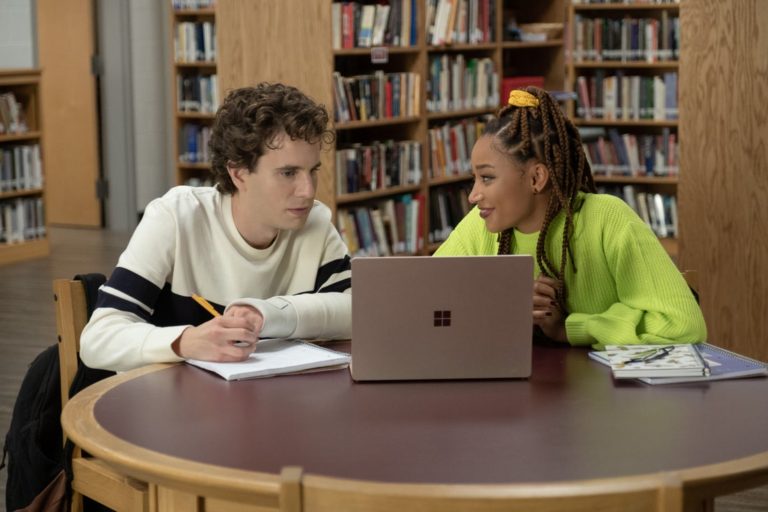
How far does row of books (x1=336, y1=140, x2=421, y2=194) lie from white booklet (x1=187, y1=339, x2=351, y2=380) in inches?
155

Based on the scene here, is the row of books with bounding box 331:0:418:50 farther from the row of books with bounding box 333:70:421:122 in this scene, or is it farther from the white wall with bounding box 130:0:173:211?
the white wall with bounding box 130:0:173:211

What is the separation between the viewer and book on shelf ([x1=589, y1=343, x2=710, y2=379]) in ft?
6.90

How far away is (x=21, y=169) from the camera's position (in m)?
8.08

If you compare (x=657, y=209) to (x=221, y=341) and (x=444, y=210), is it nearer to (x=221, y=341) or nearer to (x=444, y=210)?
(x=444, y=210)

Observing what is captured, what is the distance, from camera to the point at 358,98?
6.37m

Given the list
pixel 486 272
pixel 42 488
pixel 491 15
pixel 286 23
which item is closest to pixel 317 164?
pixel 486 272

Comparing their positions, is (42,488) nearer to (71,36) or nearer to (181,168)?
(181,168)

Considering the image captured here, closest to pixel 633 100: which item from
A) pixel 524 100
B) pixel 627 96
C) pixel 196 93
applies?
pixel 627 96

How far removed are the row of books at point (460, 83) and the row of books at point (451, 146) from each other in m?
0.11

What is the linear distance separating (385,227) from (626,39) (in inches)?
94.7

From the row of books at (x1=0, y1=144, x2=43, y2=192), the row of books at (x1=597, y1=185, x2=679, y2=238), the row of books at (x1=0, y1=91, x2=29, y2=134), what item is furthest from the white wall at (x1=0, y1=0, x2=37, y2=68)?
the row of books at (x1=597, y1=185, x2=679, y2=238)

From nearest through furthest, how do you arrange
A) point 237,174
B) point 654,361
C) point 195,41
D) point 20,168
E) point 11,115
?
point 654,361 → point 237,174 → point 195,41 → point 11,115 → point 20,168

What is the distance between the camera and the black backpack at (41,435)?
2387 millimetres

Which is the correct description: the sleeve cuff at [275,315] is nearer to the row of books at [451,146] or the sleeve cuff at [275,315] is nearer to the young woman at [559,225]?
the young woman at [559,225]
